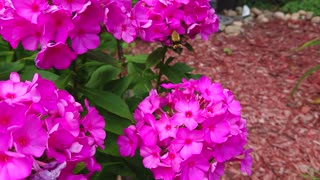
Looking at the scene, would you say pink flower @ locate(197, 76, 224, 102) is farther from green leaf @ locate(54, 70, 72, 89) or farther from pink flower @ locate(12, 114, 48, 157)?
pink flower @ locate(12, 114, 48, 157)

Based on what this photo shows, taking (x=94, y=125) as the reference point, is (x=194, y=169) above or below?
below

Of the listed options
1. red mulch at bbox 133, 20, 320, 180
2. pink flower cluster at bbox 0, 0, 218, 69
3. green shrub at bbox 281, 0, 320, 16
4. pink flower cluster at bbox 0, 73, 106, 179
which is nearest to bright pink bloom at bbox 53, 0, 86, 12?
pink flower cluster at bbox 0, 0, 218, 69

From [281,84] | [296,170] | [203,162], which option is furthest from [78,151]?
[281,84]

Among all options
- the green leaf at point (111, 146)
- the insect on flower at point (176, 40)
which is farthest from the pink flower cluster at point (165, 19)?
the green leaf at point (111, 146)

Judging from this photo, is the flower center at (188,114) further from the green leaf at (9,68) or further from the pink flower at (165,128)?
the green leaf at (9,68)

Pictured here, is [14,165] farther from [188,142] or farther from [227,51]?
[227,51]

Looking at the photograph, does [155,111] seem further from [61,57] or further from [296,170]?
[296,170]

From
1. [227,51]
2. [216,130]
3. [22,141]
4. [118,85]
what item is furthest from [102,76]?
[227,51]

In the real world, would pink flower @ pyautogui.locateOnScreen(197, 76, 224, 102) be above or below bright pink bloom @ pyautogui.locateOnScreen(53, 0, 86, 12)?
below
